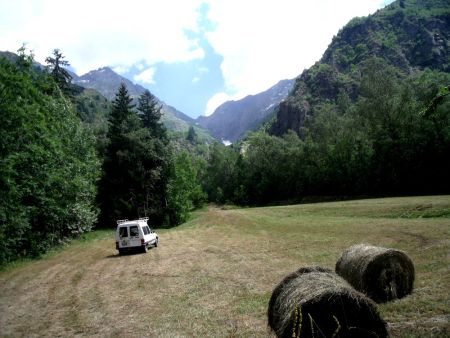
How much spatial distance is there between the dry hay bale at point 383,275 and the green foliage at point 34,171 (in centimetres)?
1972

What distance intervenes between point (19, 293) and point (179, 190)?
4279 centimetres

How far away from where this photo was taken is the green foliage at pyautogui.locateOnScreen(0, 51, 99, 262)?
78.8 ft

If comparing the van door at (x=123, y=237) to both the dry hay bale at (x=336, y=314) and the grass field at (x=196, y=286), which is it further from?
the dry hay bale at (x=336, y=314)

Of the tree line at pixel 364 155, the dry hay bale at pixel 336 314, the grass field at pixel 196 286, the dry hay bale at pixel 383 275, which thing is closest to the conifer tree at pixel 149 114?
the tree line at pixel 364 155

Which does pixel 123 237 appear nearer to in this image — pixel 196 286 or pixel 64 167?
pixel 64 167

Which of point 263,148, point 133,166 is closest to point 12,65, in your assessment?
point 133,166

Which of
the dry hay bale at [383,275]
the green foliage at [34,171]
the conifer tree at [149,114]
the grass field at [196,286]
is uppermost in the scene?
the conifer tree at [149,114]

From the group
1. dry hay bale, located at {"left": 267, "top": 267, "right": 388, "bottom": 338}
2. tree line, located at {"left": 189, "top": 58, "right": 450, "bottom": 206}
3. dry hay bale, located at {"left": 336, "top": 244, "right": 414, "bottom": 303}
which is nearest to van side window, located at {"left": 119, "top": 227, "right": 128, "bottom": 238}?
dry hay bale, located at {"left": 336, "top": 244, "right": 414, "bottom": 303}

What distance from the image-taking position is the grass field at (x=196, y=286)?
9.86 meters

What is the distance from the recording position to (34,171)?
90.4ft

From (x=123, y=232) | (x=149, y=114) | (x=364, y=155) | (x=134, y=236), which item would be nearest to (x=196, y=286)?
(x=134, y=236)

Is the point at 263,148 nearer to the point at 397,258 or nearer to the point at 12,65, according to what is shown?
the point at 12,65

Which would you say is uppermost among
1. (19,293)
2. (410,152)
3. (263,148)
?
(263,148)

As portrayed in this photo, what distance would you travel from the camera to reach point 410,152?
58688mm
